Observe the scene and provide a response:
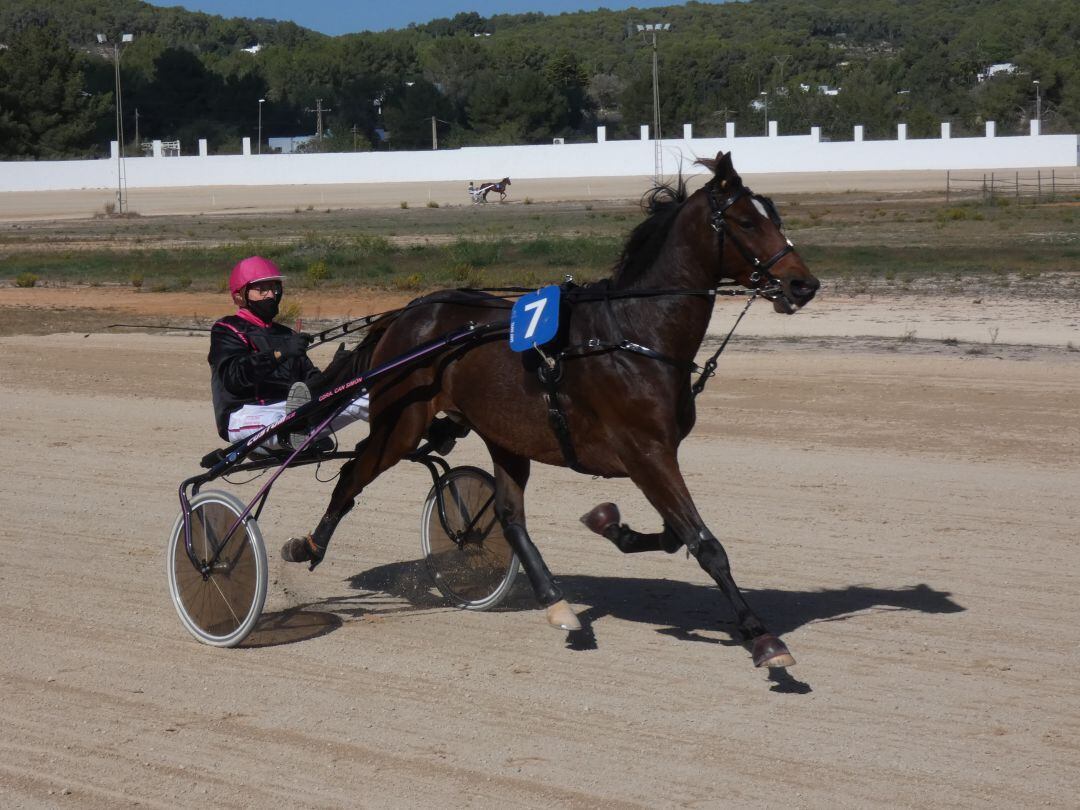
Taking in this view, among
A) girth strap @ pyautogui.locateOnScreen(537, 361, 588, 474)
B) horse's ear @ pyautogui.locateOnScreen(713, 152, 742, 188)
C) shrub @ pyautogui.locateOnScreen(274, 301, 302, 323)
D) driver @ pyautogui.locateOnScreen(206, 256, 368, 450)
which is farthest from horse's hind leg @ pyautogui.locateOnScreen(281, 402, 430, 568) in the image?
shrub @ pyautogui.locateOnScreen(274, 301, 302, 323)

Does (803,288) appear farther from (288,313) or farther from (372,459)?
(288,313)

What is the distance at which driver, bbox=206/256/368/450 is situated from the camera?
6680 mm

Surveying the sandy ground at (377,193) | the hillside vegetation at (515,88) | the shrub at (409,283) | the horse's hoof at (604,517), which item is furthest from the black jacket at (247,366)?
the hillside vegetation at (515,88)

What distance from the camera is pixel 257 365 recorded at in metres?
6.59

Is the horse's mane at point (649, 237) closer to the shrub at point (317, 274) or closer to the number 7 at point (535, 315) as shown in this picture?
the number 7 at point (535, 315)

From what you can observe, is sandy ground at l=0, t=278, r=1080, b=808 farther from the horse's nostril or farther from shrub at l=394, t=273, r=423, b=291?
shrub at l=394, t=273, r=423, b=291

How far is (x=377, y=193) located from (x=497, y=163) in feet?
A: 39.1

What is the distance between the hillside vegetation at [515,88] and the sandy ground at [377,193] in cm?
1302

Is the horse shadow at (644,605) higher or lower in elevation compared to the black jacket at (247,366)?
lower

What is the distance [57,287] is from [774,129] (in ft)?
190

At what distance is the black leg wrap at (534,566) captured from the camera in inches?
250

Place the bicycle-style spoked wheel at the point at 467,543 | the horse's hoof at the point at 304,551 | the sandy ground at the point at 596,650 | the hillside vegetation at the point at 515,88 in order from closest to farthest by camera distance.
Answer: the sandy ground at the point at 596,650 → the horse's hoof at the point at 304,551 → the bicycle-style spoked wheel at the point at 467,543 → the hillside vegetation at the point at 515,88

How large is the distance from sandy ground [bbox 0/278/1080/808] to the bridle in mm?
1543

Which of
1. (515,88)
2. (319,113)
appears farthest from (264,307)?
(319,113)
